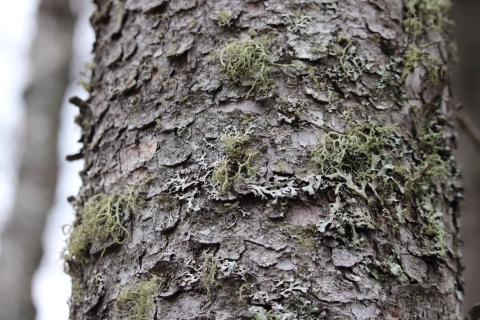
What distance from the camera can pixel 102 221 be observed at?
1.17 m

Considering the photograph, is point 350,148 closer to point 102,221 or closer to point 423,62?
point 423,62

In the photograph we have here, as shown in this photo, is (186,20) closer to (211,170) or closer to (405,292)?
(211,170)

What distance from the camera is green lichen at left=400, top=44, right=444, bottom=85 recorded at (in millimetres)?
1237

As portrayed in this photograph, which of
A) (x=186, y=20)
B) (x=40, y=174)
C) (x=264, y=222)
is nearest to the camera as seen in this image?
(x=264, y=222)

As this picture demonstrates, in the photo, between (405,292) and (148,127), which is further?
(148,127)

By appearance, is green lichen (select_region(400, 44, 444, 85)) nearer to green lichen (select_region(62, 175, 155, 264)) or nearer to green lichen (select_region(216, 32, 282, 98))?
green lichen (select_region(216, 32, 282, 98))

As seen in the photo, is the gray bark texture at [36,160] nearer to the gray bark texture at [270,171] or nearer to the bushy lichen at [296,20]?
the gray bark texture at [270,171]

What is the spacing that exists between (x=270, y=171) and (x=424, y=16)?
0.74m

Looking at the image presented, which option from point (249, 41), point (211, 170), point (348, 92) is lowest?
point (211, 170)

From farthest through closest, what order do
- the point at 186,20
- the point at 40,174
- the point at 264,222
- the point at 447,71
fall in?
1. the point at 40,174
2. the point at 447,71
3. the point at 186,20
4. the point at 264,222

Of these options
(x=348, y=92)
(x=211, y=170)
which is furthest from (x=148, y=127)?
(x=348, y=92)

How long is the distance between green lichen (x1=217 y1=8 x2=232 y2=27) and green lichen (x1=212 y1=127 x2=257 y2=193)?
304 millimetres

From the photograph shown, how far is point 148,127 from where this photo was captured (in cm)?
119

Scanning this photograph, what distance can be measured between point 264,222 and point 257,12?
1.77 ft
